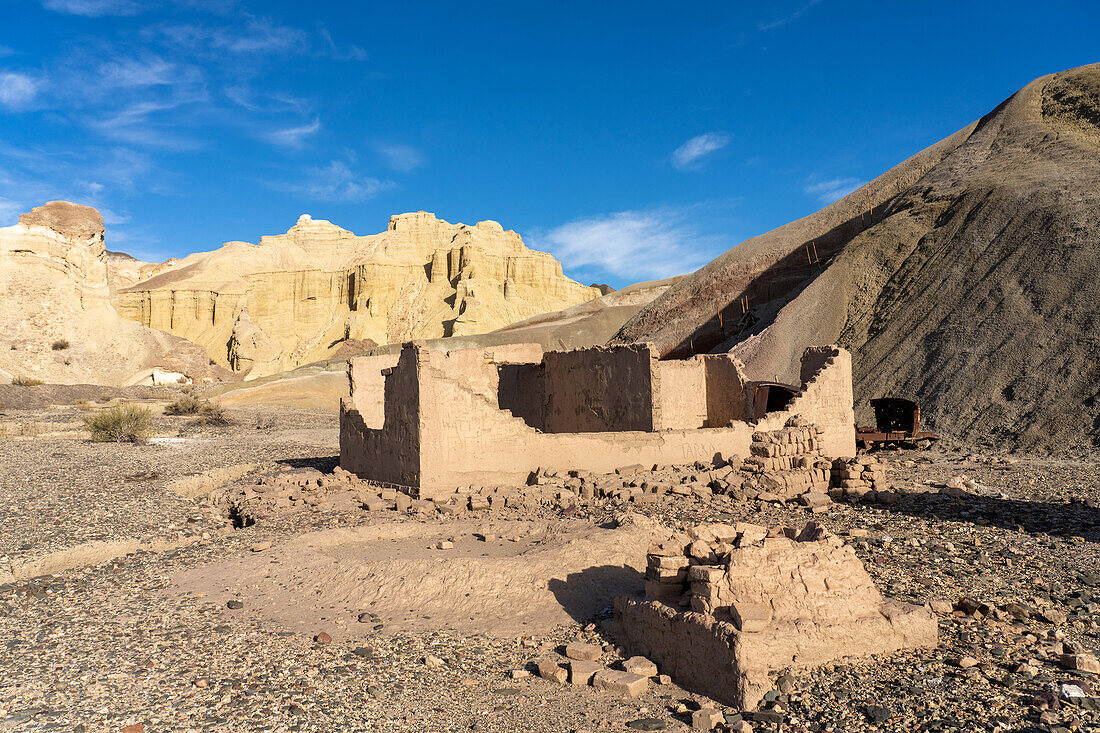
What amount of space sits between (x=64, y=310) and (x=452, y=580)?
1718 inches

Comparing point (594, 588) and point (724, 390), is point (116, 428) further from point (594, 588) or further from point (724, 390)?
point (594, 588)

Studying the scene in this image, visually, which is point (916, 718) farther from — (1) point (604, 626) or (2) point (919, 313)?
(2) point (919, 313)

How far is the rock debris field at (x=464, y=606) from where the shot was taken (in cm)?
398

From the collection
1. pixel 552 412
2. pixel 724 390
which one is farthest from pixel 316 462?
pixel 724 390

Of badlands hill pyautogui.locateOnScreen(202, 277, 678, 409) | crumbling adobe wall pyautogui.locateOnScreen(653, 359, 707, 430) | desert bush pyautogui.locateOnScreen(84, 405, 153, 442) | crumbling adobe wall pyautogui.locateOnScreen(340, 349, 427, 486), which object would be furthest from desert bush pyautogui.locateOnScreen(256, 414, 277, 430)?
crumbling adobe wall pyautogui.locateOnScreen(653, 359, 707, 430)

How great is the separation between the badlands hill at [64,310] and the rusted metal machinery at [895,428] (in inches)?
1583

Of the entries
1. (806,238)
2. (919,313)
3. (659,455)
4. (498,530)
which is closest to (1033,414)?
(919,313)

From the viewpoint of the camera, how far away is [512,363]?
1592 cm

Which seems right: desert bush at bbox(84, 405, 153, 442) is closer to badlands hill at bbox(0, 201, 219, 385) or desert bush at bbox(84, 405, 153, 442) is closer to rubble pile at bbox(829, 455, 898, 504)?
rubble pile at bbox(829, 455, 898, 504)

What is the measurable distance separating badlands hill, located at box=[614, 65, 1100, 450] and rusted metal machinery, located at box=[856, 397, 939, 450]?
5.38 feet

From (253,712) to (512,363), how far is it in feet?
39.7

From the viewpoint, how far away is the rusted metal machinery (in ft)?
51.7

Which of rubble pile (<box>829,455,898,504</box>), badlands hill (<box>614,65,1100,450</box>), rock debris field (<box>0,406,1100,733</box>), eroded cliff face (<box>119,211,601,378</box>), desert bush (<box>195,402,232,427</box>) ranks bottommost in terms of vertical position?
rock debris field (<box>0,406,1100,733</box>)

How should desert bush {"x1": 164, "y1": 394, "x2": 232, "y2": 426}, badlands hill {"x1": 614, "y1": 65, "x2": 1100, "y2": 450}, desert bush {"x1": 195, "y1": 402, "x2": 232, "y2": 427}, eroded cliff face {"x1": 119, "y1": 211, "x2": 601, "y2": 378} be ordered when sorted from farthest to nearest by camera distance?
eroded cliff face {"x1": 119, "y1": 211, "x2": 601, "y2": 378} < desert bush {"x1": 164, "y1": 394, "x2": 232, "y2": 426} < desert bush {"x1": 195, "y1": 402, "x2": 232, "y2": 427} < badlands hill {"x1": 614, "y1": 65, "x2": 1100, "y2": 450}
